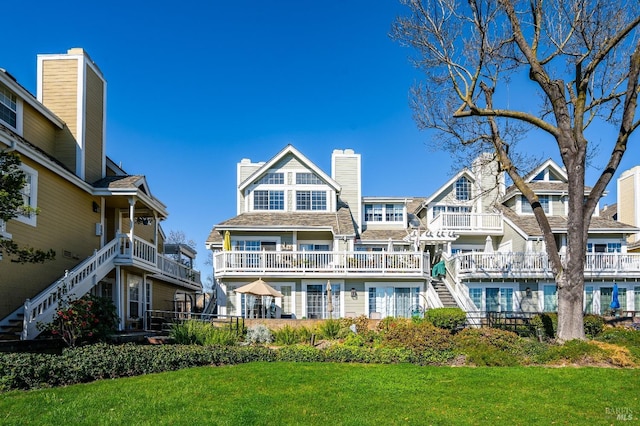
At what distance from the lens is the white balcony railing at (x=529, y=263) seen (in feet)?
83.1

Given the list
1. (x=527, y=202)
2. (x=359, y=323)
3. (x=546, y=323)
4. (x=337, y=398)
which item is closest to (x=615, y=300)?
(x=527, y=202)

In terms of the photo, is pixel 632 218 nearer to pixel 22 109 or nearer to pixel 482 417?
pixel 482 417

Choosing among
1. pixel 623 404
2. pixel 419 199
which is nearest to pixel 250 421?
pixel 623 404

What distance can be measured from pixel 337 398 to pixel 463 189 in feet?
78.3

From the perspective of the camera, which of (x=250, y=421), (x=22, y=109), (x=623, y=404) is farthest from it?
(x=22, y=109)

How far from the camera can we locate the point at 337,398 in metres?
9.29

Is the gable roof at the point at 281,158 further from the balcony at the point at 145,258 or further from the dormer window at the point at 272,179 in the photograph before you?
the balcony at the point at 145,258

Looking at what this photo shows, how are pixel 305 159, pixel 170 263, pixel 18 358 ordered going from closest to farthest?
pixel 18 358
pixel 170 263
pixel 305 159

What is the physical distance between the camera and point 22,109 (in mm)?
16922

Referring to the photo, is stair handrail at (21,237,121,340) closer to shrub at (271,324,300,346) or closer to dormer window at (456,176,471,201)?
shrub at (271,324,300,346)

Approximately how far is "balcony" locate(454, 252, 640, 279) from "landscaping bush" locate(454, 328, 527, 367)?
31.4ft

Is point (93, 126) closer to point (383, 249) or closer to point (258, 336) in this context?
point (258, 336)

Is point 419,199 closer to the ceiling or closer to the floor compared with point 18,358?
closer to the ceiling

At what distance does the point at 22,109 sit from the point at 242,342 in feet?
34.1
